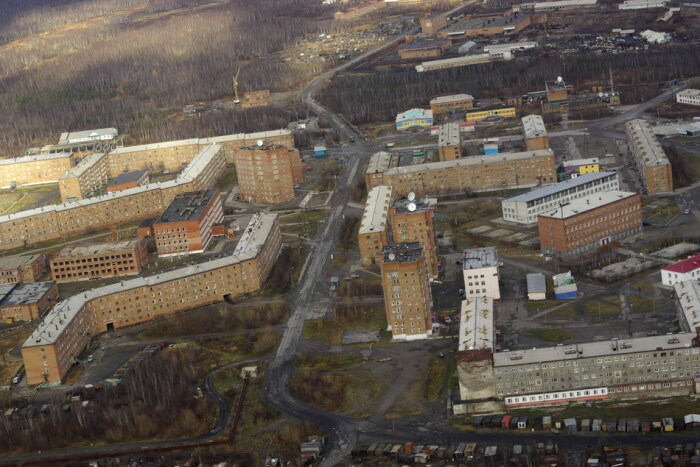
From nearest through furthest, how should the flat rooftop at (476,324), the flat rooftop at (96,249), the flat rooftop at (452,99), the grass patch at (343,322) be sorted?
1. the flat rooftop at (476,324)
2. the grass patch at (343,322)
3. the flat rooftop at (96,249)
4. the flat rooftop at (452,99)

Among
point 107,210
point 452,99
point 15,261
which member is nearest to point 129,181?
point 107,210

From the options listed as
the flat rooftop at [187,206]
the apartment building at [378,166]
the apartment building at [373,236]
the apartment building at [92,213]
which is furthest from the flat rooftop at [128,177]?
the apartment building at [373,236]

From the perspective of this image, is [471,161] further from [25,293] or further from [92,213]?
[25,293]

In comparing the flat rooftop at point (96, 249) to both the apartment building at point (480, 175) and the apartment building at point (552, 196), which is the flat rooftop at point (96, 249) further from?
the apartment building at point (552, 196)

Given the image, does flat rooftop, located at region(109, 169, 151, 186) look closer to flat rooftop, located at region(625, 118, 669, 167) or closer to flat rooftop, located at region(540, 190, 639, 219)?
flat rooftop, located at region(625, 118, 669, 167)

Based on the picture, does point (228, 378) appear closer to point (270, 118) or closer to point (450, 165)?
point (450, 165)
